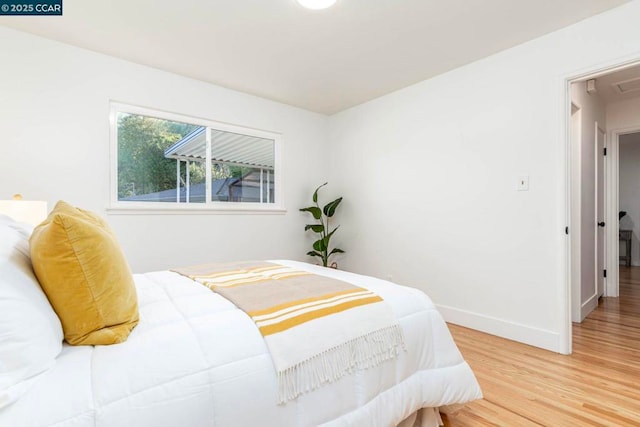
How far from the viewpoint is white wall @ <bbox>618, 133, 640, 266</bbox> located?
19.7 feet

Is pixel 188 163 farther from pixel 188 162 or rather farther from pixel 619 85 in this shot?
pixel 619 85

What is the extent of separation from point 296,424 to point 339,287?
0.63m

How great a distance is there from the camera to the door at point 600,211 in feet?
11.9

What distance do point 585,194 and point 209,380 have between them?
384 cm

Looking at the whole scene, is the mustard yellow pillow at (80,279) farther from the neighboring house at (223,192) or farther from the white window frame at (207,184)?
the neighboring house at (223,192)

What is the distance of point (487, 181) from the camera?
2809mm

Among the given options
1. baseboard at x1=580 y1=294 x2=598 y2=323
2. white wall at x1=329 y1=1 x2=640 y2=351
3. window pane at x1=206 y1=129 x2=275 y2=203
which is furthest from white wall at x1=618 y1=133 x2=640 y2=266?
window pane at x1=206 y1=129 x2=275 y2=203

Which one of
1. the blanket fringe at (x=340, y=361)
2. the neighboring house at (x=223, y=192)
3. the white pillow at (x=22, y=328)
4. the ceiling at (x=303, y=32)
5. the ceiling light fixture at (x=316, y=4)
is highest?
the ceiling at (x=303, y=32)

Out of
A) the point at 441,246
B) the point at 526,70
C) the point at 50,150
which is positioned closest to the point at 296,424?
the point at 441,246

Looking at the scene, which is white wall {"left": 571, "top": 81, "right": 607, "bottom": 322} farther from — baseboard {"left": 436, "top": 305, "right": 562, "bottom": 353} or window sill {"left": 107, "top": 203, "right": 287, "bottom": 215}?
window sill {"left": 107, "top": 203, "right": 287, "bottom": 215}

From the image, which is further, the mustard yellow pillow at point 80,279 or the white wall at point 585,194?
the white wall at point 585,194

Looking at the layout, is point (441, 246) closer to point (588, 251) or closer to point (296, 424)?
point (588, 251)

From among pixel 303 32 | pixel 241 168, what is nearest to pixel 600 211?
pixel 303 32

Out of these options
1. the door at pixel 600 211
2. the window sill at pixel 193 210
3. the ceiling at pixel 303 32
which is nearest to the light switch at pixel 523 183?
the ceiling at pixel 303 32
